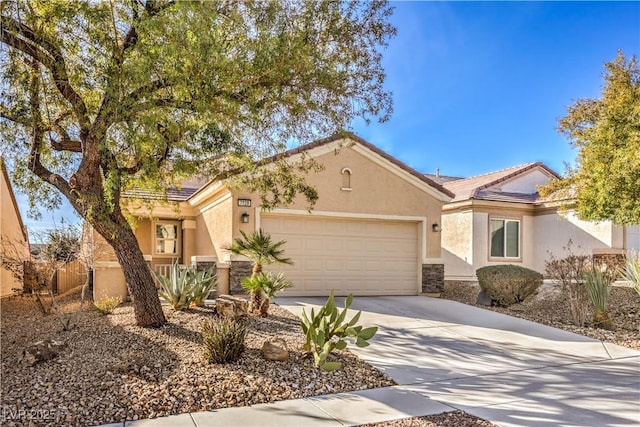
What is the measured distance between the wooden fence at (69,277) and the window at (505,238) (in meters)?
15.9

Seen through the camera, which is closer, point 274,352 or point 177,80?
point 177,80

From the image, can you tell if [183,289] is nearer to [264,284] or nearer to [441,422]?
[264,284]

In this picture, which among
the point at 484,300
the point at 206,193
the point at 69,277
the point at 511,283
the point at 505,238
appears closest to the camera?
the point at 511,283

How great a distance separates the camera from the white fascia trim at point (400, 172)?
14047 mm

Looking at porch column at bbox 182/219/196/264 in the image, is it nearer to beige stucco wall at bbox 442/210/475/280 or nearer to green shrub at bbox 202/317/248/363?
beige stucco wall at bbox 442/210/475/280

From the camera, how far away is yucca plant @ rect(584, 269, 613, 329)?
1005cm

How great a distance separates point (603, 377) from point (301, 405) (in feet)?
15.2

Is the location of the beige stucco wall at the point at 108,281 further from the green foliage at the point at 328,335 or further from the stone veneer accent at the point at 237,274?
the green foliage at the point at 328,335

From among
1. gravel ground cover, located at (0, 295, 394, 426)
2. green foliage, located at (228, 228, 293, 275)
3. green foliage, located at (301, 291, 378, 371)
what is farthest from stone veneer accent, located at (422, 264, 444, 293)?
green foliage, located at (301, 291, 378, 371)

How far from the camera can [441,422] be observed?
493 centimetres

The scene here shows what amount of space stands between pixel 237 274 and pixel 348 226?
12.4 feet

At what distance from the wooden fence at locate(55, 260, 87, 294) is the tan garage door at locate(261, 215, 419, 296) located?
825cm

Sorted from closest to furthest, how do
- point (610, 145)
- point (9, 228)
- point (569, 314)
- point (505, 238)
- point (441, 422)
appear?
point (441, 422), point (569, 314), point (610, 145), point (9, 228), point (505, 238)

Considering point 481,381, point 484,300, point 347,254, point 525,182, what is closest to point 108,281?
point 347,254
